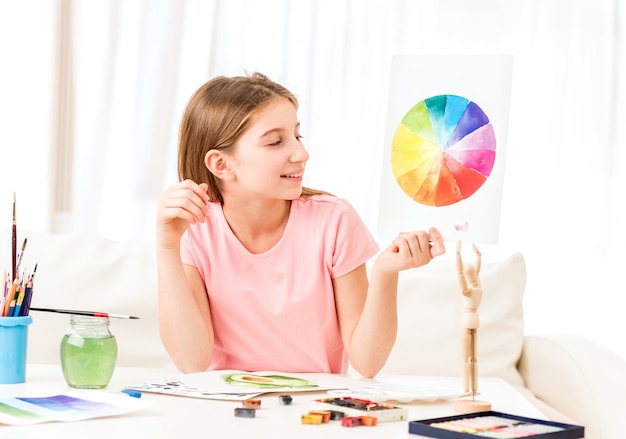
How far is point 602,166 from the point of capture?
2768 mm

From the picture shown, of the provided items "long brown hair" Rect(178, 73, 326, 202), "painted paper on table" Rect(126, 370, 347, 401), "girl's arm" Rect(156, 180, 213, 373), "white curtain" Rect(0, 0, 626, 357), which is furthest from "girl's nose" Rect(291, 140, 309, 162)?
"white curtain" Rect(0, 0, 626, 357)

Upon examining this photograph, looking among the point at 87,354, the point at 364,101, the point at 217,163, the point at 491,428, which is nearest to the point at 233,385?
the point at 87,354

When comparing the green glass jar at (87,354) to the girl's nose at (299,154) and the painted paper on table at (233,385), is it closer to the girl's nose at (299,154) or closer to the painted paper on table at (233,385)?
the painted paper on table at (233,385)

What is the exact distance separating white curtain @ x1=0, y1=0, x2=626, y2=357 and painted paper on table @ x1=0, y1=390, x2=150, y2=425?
5.75 feet

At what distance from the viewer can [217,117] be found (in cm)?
155

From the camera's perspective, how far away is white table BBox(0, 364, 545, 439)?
2.78 feet

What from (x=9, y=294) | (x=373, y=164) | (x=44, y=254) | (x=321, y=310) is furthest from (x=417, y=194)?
(x=373, y=164)

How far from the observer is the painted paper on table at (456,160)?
4.69 ft

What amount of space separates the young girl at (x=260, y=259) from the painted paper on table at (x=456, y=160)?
147 millimetres

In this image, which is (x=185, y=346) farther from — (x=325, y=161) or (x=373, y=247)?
(x=325, y=161)

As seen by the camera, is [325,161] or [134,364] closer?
[134,364]

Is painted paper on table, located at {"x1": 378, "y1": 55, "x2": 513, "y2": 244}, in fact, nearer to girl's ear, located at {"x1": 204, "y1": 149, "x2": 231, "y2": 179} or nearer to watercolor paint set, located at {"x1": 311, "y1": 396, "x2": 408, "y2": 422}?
girl's ear, located at {"x1": 204, "y1": 149, "x2": 231, "y2": 179}

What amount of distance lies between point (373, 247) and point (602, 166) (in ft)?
4.79

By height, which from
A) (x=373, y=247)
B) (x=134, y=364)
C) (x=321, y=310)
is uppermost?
(x=373, y=247)
